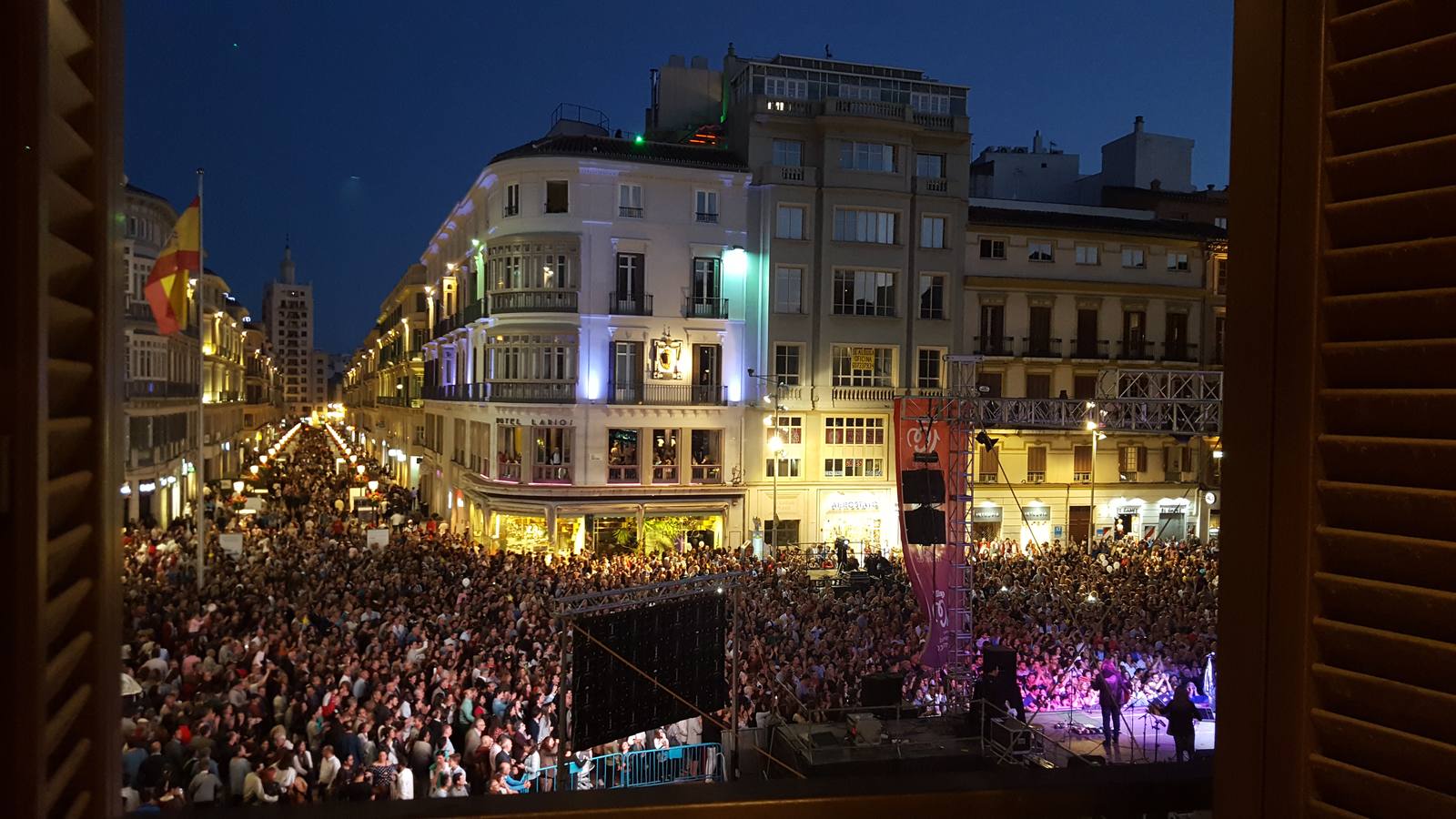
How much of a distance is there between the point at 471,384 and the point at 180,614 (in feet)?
68.2

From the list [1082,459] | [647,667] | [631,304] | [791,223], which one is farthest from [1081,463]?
[647,667]

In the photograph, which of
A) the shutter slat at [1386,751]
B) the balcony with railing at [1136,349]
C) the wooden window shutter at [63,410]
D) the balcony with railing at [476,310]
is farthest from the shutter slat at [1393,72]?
the balcony with railing at [1136,349]

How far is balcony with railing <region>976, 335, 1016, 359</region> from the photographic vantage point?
120 ft

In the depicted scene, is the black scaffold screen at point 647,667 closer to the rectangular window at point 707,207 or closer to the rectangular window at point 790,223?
the rectangular window at point 707,207

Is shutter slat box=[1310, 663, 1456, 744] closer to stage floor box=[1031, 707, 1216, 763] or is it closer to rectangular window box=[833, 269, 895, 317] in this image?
stage floor box=[1031, 707, 1216, 763]

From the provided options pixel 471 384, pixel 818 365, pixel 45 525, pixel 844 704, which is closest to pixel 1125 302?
pixel 818 365

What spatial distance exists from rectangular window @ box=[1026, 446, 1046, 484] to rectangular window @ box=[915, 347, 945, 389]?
4845 millimetres

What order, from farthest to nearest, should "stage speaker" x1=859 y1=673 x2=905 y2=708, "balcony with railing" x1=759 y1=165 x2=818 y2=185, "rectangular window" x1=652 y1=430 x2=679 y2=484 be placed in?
"balcony with railing" x1=759 y1=165 x2=818 y2=185
"rectangular window" x1=652 y1=430 x2=679 y2=484
"stage speaker" x1=859 y1=673 x2=905 y2=708

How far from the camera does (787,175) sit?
110 ft

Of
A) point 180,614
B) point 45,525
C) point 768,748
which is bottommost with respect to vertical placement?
point 768,748

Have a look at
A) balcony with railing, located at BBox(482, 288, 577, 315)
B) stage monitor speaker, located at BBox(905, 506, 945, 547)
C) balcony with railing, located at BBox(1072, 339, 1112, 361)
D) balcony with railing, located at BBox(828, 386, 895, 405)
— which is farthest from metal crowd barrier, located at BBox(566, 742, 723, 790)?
balcony with railing, located at BBox(1072, 339, 1112, 361)

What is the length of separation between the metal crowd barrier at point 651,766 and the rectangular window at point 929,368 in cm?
2425

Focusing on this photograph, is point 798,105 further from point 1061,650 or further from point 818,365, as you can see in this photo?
point 1061,650

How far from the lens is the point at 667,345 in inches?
1273
